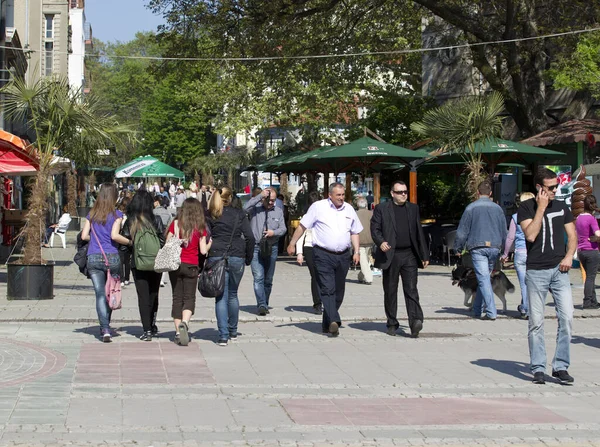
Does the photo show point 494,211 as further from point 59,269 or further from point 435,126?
point 59,269

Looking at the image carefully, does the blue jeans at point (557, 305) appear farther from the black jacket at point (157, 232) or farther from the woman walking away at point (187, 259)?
the black jacket at point (157, 232)

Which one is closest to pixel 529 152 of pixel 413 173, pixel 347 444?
pixel 413 173

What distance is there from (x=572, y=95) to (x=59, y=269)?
716 inches

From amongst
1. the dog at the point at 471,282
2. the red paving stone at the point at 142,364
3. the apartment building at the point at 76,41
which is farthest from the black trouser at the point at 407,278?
the apartment building at the point at 76,41

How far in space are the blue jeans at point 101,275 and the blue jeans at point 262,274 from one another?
2.86 metres

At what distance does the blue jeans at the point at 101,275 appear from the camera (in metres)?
11.3

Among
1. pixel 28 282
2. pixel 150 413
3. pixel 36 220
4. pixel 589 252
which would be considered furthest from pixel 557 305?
pixel 36 220

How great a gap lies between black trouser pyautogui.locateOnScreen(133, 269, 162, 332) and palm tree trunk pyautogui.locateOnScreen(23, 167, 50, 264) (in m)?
5.03

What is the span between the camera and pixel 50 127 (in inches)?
655

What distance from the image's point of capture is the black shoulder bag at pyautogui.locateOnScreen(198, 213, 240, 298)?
36.2ft

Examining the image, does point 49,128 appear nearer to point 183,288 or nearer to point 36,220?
point 36,220

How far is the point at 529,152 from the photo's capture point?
861 inches

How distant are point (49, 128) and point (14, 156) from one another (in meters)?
2.97

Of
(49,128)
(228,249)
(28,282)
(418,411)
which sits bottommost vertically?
(418,411)
